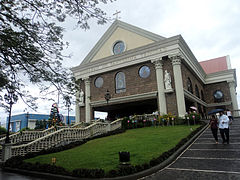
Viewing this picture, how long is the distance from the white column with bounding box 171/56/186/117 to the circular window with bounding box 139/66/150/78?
360 cm

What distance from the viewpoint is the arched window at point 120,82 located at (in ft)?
86.1

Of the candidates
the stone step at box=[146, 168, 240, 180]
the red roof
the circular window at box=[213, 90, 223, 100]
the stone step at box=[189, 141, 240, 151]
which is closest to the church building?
the circular window at box=[213, 90, 223, 100]

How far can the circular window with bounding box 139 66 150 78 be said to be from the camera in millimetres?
24548

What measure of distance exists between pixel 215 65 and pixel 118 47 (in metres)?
27.1

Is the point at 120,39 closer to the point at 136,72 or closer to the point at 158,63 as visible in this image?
the point at 136,72

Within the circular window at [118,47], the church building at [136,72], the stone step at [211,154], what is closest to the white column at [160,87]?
the church building at [136,72]

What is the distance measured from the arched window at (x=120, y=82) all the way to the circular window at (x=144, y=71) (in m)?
2.71

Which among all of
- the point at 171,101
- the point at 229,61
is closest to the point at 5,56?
the point at 171,101

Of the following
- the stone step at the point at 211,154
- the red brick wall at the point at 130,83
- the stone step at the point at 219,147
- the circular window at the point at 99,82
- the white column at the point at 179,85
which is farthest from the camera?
the circular window at the point at 99,82

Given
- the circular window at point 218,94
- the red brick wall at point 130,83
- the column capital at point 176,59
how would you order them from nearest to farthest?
1. the column capital at point 176,59
2. the red brick wall at point 130,83
3. the circular window at point 218,94

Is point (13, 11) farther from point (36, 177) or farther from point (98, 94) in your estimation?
point (98, 94)

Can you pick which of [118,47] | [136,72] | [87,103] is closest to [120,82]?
[136,72]

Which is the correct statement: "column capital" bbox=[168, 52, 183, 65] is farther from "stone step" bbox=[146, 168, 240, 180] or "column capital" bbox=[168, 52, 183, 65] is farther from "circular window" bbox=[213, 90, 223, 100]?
"circular window" bbox=[213, 90, 223, 100]

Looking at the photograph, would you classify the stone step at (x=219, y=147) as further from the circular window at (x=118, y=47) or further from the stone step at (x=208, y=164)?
the circular window at (x=118, y=47)
